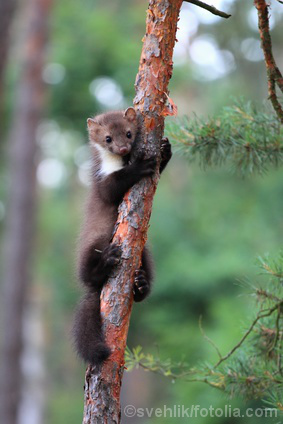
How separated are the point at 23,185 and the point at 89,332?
10404 millimetres

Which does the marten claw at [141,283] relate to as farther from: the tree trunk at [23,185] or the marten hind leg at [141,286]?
the tree trunk at [23,185]

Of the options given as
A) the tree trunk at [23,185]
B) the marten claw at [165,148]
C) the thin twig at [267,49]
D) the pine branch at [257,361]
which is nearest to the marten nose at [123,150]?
the marten claw at [165,148]

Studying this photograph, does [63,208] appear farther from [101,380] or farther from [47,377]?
[101,380]

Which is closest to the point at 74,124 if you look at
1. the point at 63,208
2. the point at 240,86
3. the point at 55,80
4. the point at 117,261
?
the point at 55,80

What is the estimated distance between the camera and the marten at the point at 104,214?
3.83 meters

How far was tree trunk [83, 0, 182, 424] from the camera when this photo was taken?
3531 mm

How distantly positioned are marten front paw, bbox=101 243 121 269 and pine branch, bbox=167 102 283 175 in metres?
1.03

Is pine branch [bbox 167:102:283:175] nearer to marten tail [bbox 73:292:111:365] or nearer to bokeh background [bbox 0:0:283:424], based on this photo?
marten tail [bbox 73:292:111:365]

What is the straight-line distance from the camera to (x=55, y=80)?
1458 centimetres

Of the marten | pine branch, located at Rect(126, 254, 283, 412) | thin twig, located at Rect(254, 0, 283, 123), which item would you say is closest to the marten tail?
the marten

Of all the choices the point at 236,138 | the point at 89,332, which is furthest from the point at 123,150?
the point at 89,332

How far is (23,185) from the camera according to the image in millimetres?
13953

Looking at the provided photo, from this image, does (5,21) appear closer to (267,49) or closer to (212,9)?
(212,9)

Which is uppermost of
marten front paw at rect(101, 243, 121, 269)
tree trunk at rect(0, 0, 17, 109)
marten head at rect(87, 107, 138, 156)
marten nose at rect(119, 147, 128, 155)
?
tree trunk at rect(0, 0, 17, 109)
